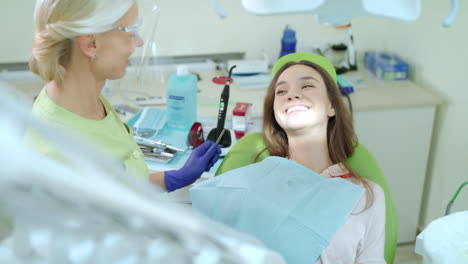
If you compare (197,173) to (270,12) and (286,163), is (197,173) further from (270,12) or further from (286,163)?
(270,12)

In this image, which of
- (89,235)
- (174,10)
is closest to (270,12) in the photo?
(89,235)

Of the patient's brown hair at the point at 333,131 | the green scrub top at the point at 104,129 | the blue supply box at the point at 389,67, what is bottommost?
the blue supply box at the point at 389,67

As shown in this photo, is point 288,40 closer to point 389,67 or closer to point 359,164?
point 389,67

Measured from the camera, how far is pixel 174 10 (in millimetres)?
2600

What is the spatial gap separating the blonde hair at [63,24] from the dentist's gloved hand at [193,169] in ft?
1.77

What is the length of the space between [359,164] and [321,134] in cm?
18

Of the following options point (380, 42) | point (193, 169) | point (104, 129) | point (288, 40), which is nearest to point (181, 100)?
point (193, 169)

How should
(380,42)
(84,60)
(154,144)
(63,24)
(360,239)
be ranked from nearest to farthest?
(63,24)
(84,60)
(360,239)
(154,144)
(380,42)

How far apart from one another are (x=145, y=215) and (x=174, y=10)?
7.84 feet

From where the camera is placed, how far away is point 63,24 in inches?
40.8

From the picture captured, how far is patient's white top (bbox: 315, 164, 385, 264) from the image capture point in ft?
4.36

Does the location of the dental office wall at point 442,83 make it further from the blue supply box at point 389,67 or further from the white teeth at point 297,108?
the white teeth at point 297,108

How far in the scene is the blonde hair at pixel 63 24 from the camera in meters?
1.03

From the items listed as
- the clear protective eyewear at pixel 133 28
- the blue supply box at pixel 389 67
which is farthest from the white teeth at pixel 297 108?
the blue supply box at pixel 389 67
